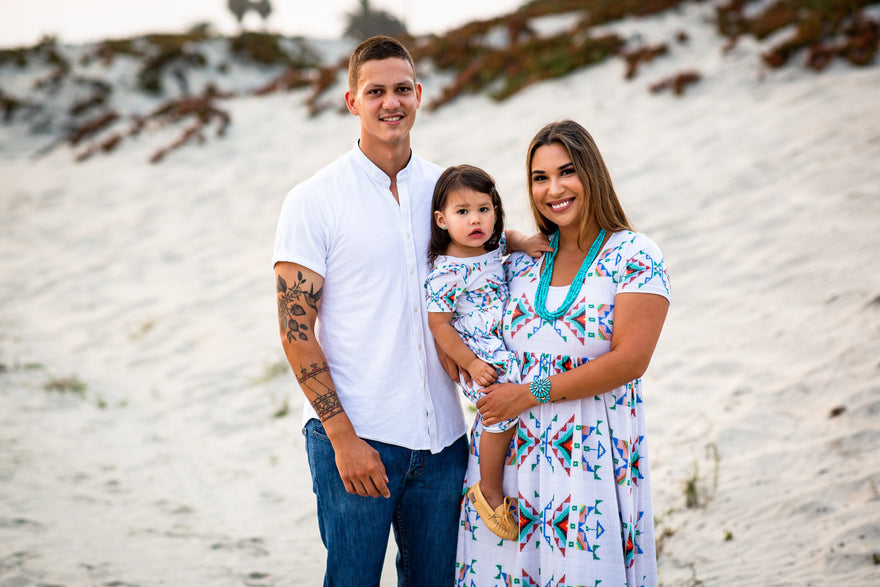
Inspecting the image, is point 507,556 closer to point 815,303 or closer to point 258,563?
point 258,563

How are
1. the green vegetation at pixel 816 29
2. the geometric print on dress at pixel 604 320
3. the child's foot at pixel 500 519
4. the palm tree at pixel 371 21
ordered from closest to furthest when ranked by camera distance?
the geometric print on dress at pixel 604 320 → the child's foot at pixel 500 519 → the green vegetation at pixel 816 29 → the palm tree at pixel 371 21

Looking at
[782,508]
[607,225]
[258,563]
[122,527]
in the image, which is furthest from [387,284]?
[122,527]

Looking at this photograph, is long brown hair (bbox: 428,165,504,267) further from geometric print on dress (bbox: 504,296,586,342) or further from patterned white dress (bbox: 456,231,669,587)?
patterned white dress (bbox: 456,231,669,587)

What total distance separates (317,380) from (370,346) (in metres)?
0.26

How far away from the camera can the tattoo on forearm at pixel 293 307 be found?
2.45m

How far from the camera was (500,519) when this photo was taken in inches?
97.0

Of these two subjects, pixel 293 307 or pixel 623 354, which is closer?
pixel 623 354

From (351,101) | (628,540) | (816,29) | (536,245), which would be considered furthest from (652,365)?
(816,29)

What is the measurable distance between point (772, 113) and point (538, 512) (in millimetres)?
7824

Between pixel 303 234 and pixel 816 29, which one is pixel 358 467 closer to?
pixel 303 234

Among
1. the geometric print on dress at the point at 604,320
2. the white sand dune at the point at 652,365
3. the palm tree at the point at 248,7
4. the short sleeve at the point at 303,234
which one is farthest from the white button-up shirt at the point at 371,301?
the palm tree at the point at 248,7

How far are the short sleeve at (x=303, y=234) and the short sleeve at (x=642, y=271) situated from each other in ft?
3.88

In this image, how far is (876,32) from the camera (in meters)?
8.57

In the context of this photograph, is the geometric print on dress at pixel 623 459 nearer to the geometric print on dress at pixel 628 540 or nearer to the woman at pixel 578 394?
the woman at pixel 578 394
